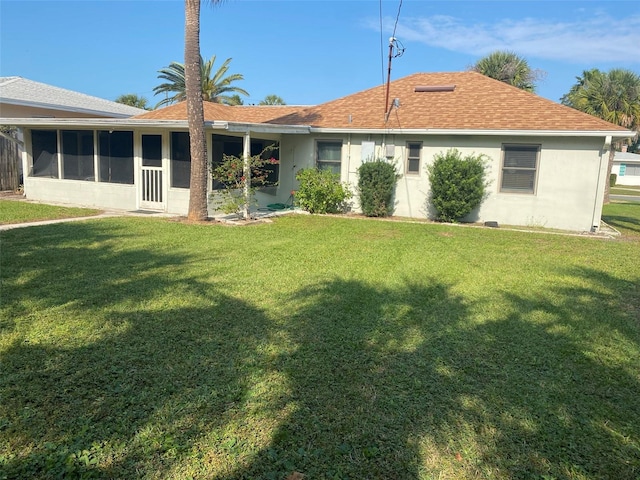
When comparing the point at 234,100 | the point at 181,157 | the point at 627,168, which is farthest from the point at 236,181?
the point at 627,168

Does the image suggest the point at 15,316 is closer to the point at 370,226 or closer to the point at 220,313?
the point at 220,313

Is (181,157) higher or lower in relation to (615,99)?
lower

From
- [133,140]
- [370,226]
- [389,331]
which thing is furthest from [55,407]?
[133,140]

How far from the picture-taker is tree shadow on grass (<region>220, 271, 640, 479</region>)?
9.08 ft

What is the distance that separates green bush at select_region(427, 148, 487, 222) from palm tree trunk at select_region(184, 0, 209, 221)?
6130 millimetres

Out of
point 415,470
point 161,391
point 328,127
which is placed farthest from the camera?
point 328,127

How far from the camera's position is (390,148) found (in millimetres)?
13688

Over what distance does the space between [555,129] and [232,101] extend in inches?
1033

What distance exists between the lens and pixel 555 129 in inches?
464

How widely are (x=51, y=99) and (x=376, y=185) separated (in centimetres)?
1387

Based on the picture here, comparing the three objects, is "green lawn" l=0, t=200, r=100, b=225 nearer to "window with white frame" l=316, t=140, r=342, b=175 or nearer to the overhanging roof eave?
the overhanging roof eave

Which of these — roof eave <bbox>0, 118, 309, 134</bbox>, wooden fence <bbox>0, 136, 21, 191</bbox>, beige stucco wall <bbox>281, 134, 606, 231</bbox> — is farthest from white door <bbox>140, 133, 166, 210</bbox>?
wooden fence <bbox>0, 136, 21, 191</bbox>

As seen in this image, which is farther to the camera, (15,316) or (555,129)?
(555,129)

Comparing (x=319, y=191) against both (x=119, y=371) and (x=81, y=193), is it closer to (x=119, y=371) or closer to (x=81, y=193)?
(x=81, y=193)
